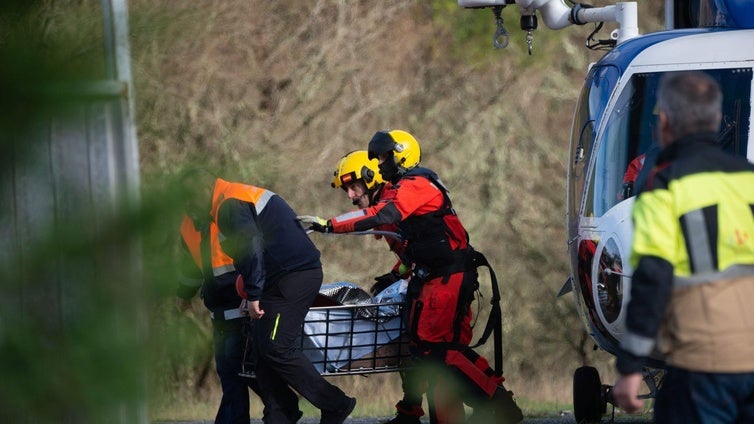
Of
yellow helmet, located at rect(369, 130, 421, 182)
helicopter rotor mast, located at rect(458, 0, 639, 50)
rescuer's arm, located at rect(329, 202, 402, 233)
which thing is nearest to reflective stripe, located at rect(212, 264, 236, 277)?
→ rescuer's arm, located at rect(329, 202, 402, 233)

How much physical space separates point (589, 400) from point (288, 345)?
2.36 metres

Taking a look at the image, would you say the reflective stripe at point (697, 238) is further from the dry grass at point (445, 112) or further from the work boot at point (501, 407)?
the dry grass at point (445, 112)

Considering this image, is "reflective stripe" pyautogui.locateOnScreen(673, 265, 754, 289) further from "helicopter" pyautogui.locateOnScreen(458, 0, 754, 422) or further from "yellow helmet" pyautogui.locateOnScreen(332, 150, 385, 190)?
"yellow helmet" pyautogui.locateOnScreen(332, 150, 385, 190)

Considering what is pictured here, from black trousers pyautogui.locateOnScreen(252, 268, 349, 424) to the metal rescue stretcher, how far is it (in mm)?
100

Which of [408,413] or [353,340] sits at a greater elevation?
[353,340]

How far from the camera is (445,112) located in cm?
1795

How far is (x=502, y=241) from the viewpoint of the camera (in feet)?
57.8

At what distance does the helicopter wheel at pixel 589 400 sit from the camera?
28.7ft

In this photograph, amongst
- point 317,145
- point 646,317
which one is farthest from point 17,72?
point 317,145

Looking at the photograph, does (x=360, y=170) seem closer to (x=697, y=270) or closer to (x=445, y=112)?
(x=697, y=270)

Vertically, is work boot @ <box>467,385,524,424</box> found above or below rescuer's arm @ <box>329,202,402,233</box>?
below

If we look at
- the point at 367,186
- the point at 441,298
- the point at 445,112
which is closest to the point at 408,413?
the point at 441,298

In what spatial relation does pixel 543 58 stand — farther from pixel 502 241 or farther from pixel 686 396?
pixel 686 396

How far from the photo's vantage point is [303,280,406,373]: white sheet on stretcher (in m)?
7.58
